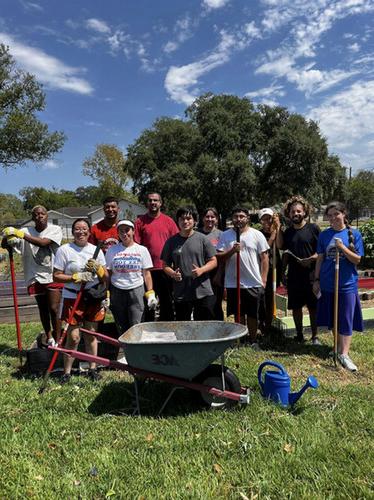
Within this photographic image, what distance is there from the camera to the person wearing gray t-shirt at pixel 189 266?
4.30 metres

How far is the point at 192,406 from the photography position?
3559 millimetres

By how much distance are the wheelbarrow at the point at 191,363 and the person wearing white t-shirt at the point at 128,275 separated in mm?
523

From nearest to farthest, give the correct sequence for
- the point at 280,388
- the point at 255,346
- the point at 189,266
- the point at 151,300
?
1. the point at 280,388
2. the point at 151,300
3. the point at 189,266
4. the point at 255,346

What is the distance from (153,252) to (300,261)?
1.87m

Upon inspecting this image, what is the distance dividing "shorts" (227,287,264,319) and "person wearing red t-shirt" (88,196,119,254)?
158 centimetres

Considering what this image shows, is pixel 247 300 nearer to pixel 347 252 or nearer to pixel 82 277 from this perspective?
pixel 347 252

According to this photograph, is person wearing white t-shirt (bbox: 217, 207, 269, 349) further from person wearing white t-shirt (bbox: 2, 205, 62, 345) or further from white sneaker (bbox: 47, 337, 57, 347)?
white sneaker (bbox: 47, 337, 57, 347)

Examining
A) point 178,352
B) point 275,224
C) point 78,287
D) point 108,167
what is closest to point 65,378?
point 78,287

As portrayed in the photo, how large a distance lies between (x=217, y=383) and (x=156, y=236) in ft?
6.74

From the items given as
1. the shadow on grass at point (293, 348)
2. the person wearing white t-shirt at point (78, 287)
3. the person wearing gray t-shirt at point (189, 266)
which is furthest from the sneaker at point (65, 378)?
the shadow on grass at point (293, 348)

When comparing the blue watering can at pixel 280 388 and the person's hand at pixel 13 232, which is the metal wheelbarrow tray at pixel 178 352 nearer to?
the blue watering can at pixel 280 388

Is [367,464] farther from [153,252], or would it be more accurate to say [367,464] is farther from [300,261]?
[153,252]

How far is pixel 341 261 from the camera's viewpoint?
14.8 feet

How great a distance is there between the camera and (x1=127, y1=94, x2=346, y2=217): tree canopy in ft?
107
